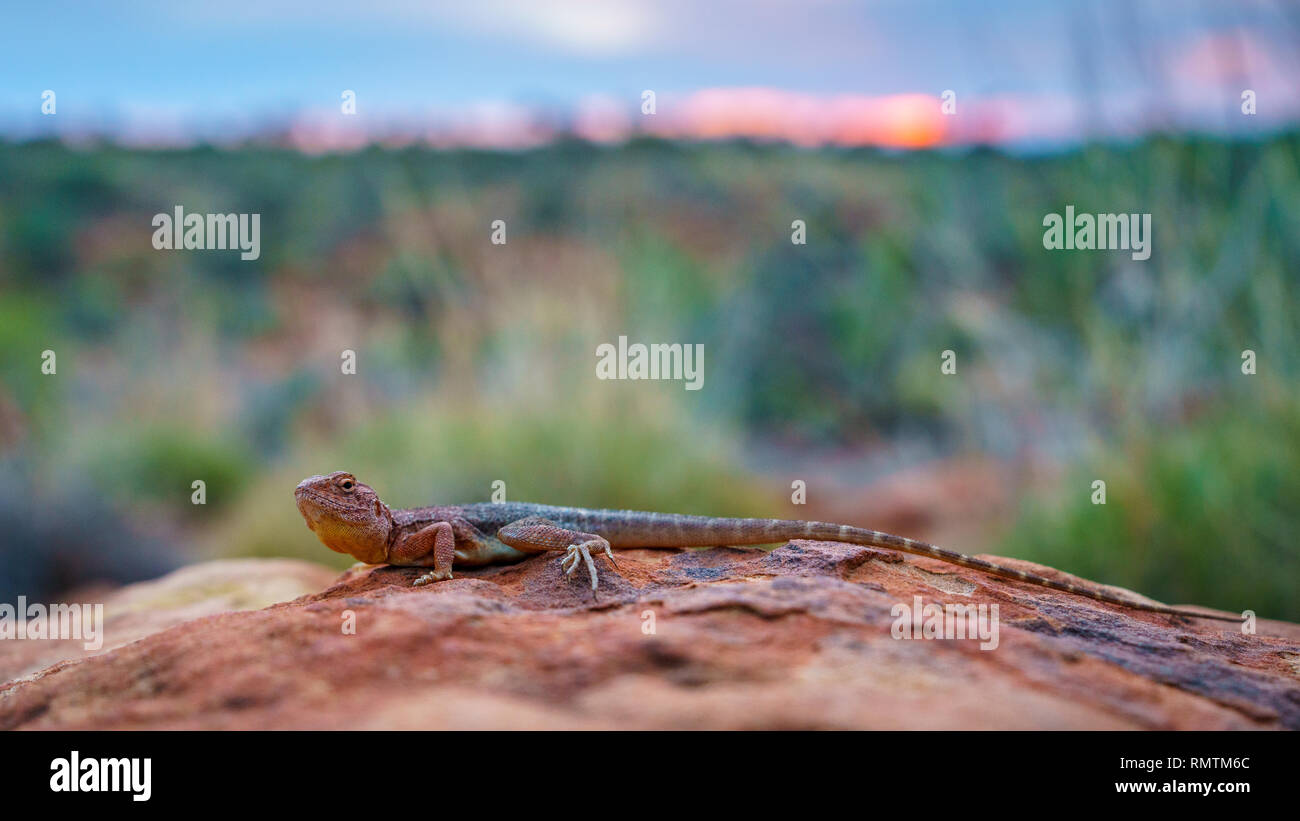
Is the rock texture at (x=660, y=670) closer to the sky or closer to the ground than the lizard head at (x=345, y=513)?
Result: closer to the ground

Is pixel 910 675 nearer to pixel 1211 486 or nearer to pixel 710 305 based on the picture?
pixel 1211 486

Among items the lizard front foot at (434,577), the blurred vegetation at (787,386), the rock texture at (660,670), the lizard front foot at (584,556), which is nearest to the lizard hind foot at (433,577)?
the lizard front foot at (434,577)

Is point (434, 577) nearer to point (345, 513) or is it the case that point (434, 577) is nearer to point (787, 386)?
point (345, 513)

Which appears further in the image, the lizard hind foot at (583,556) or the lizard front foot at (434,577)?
the lizard front foot at (434,577)

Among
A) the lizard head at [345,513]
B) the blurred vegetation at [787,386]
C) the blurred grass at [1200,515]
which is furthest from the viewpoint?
the blurred vegetation at [787,386]

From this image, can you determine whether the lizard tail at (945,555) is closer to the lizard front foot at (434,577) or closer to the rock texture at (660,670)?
the rock texture at (660,670)

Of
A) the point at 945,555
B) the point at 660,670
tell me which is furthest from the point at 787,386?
the point at 660,670
